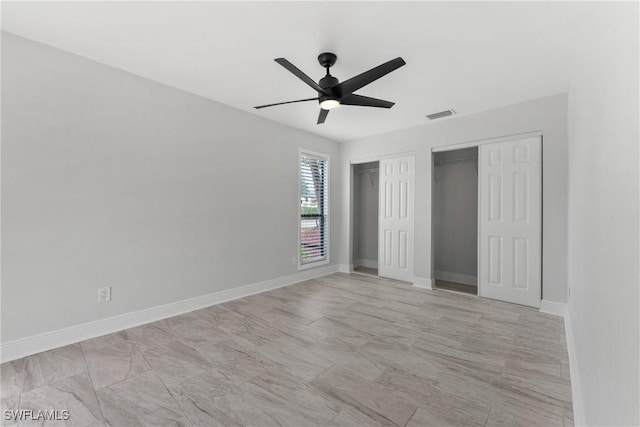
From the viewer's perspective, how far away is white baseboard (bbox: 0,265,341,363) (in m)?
2.27

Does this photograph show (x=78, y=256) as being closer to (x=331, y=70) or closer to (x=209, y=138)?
(x=209, y=138)

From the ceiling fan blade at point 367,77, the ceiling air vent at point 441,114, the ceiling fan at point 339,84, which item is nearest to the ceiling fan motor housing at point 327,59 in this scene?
the ceiling fan at point 339,84

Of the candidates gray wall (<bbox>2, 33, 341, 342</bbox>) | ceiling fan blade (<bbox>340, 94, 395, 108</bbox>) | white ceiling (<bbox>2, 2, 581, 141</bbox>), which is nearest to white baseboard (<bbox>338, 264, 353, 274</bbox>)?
gray wall (<bbox>2, 33, 341, 342</bbox>)

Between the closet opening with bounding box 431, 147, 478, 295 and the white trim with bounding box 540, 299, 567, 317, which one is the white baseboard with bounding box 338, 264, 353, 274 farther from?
the white trim with bounding box 540, 299, 567, 317

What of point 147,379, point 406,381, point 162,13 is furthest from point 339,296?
point 162,13

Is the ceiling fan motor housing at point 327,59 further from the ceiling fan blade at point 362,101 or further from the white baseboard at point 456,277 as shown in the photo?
the white baseboard at point 456,277

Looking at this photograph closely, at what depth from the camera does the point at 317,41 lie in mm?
2307

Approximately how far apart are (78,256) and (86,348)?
2.69ft

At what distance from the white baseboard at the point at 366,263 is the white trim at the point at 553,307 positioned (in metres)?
3.02

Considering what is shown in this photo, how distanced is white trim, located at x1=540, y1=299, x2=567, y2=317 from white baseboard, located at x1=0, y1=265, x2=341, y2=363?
140 inches

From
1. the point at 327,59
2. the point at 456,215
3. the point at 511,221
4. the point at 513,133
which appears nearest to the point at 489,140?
the point at 513,133

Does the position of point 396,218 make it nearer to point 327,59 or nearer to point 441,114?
point 441,114

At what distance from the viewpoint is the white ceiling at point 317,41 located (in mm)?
1979
